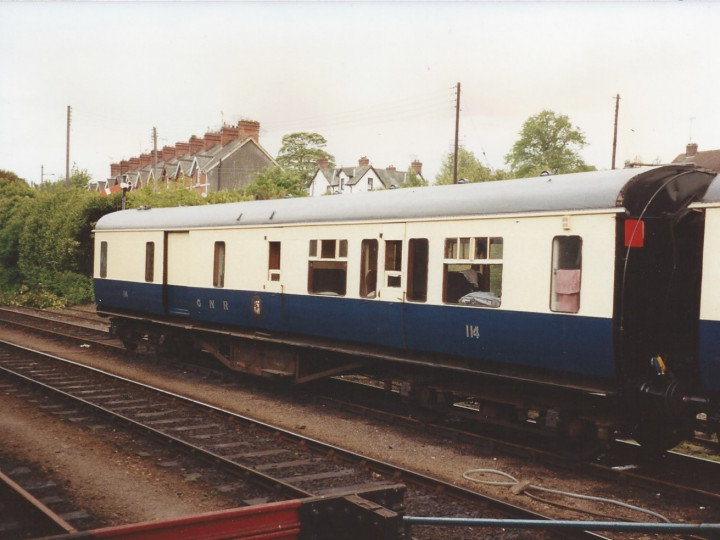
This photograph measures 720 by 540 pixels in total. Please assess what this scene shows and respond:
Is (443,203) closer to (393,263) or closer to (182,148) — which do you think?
(393,263)

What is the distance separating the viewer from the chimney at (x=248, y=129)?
61.6 meters

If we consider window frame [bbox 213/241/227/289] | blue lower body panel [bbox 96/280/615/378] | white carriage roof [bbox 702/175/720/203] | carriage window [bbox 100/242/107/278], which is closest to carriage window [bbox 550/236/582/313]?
blue lower body panel [bbox 96/280/615/378]

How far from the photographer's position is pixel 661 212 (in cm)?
807

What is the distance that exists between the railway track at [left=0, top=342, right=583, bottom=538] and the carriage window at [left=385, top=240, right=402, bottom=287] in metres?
2.48

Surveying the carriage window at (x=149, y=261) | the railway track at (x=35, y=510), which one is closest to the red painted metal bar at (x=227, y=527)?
the railway track at (x=35, y=510)

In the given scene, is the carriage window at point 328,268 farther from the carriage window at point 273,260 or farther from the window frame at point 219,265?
the window frame at point 219,265

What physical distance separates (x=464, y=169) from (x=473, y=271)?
6255cm

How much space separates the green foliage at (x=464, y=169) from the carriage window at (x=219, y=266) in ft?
136

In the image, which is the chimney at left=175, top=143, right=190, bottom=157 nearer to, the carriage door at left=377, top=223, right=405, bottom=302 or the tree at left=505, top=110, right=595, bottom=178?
the tree at left=505, top=110, right=595, bottom=178

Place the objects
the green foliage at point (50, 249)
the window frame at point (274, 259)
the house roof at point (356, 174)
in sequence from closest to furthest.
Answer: the window frame at point (274, 259), the green foliage at point (50, 249), the house roof at point (356, 174)

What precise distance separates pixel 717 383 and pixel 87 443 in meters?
7.59

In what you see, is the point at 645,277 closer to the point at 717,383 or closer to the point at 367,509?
the point at 717,383

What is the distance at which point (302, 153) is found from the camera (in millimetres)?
82250

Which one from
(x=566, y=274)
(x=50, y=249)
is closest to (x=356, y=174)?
(x=50, y=249)
